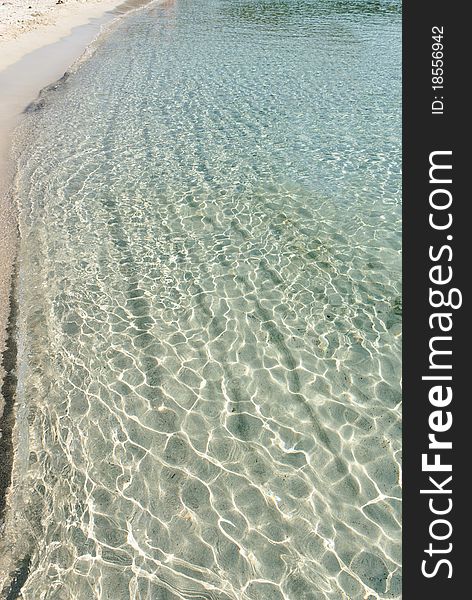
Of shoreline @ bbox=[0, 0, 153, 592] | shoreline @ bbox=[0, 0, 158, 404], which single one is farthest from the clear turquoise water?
shoreline @ bbox=[0, 0, 158, 404]

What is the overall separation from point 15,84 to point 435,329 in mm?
24890

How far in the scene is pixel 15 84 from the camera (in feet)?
80.6

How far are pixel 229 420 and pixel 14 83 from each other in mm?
23242

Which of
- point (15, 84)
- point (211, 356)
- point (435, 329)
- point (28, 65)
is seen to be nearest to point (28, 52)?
point (28, 65)

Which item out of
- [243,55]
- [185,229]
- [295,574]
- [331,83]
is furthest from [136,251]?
[243,55]

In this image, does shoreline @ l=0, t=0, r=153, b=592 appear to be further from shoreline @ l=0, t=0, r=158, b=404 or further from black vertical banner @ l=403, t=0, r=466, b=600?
black vertical banner @ l=403, t=0, r=466, b=600

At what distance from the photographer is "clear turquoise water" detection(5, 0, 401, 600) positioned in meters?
6.43

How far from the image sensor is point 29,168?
1628 cm

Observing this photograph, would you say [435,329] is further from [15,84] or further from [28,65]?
[28,65]

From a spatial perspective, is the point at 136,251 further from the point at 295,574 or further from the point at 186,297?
the point at 295,574

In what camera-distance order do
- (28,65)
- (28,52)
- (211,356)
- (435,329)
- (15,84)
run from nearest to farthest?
(435,329) → (211,356) → (15,84) → (28,65) → (28,52)

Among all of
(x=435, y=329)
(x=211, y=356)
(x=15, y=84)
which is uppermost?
(x=15, y=84)

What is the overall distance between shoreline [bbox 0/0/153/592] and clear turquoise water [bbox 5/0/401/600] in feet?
0.89

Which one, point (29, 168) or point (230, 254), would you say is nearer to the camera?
point (230, 254)
